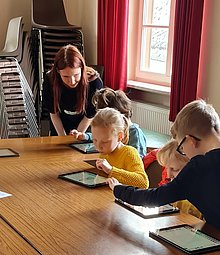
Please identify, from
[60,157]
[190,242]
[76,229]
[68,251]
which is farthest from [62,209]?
[60,157]

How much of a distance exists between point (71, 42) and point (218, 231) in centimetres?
400

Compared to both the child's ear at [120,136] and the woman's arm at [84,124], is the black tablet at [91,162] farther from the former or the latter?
the woman's arm at [84,124]

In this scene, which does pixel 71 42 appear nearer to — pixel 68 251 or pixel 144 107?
pixel 144 107

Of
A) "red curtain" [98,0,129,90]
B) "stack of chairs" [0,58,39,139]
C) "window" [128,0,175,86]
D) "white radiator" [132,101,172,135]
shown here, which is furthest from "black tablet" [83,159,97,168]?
"red curtain" [98,0,129,90]

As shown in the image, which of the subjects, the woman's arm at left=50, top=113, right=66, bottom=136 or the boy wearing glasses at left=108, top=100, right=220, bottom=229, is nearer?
the boy wearing glasses at left=108, top=100, right=220, bottom=229

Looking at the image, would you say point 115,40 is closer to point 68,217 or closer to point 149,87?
point 149,87

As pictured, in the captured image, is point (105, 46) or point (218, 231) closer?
point (218, 231)

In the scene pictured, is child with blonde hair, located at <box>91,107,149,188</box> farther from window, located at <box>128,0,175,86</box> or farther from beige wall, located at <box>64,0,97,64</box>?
beige wall, located at <box>64,0,97,64</box>

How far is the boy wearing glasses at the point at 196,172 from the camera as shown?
1.54 meters

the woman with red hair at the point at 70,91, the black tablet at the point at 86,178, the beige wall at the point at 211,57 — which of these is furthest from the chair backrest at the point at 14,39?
the black tablet at the point at 86,178

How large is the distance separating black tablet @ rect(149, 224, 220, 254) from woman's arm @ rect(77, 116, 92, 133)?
1.66m

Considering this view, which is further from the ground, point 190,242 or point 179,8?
point 179,8

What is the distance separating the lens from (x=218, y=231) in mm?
1584

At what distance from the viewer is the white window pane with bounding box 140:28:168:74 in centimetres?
498
